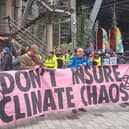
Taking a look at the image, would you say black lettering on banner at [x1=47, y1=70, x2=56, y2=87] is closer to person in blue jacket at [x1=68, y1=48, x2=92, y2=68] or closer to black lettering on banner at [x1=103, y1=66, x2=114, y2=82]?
person in blue jacket at [x1=68, y1=48, x2=92, y2=68]

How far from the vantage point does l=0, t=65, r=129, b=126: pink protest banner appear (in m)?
6.30

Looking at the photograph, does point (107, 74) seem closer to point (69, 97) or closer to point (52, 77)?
point (69, 97)

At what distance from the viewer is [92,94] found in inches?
299

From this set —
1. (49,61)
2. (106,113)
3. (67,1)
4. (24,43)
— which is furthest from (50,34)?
(106,113)

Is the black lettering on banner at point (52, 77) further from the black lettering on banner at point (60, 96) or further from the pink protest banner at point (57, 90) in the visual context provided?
the black lettering on banner at point (60, 96)

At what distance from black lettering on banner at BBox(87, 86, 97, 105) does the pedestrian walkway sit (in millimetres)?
312

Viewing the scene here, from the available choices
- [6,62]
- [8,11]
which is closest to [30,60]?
[6,62]

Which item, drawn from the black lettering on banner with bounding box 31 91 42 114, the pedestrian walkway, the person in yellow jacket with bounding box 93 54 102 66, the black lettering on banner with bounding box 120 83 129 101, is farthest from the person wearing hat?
the person in yellow jacket with bounding box 93 54 102 66

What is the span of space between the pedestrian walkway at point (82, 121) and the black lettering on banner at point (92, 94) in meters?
0.31

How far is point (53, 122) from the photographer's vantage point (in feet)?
22.2

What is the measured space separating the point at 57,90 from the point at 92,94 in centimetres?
99

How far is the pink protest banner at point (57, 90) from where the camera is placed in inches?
248

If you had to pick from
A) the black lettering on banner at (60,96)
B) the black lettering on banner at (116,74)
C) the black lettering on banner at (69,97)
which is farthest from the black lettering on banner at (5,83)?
the black lettering on banner at (116,74)

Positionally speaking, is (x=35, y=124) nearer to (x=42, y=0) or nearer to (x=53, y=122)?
(x=53, y=122)
